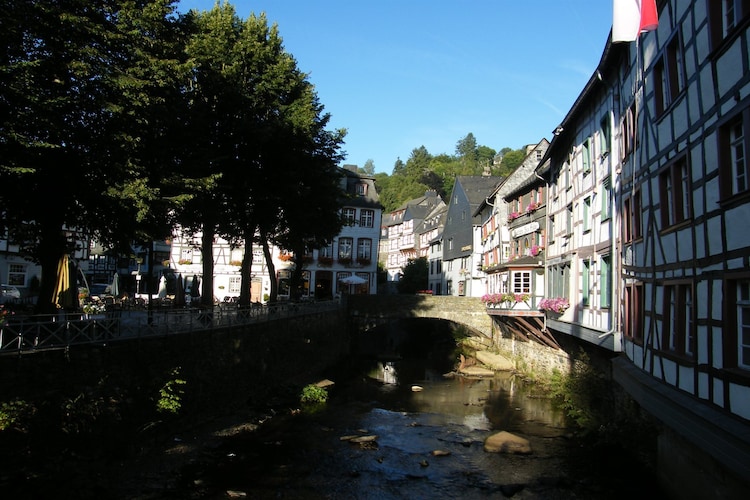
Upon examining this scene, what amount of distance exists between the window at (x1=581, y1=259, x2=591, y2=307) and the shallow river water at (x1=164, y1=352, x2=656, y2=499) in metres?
4.47

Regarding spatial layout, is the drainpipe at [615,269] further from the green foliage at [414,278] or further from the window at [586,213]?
the green foliage at [414,278]

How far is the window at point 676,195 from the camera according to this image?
34.4 ft

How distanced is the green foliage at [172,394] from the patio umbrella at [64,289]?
3.88 meters

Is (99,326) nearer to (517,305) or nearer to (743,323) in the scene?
(743,323)

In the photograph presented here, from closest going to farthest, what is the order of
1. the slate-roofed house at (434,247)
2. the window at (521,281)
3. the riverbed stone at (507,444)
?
the riverbed stone at (507,444)
the window at (521,281)
the slate-roofed house at (434,247)

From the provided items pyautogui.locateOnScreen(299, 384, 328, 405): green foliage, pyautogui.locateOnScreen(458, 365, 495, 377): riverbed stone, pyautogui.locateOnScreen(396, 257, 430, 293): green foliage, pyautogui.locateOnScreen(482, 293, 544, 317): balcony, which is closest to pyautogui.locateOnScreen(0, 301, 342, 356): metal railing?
pyautogui.locateOnScreen(299, 384, 328, 405): green foliage

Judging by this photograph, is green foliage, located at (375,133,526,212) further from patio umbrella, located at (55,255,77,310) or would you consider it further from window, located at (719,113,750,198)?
window, located at (719,113,750,198)

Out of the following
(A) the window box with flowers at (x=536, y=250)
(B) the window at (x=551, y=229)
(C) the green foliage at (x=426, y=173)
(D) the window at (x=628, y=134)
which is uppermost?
(C) the green foliage at (x=426, y=173)

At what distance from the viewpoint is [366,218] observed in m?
50.6

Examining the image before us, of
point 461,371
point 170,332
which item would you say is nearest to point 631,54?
point 170,332

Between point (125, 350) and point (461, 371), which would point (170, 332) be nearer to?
point (125, 350)

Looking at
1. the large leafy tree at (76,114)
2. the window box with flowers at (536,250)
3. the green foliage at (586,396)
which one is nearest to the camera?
the large leafy tree at (76,114)

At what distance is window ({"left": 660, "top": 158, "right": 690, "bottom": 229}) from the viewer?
1049 cm

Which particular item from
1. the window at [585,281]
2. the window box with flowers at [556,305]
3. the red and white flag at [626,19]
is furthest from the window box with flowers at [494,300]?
the red and white flag at [626,19]
